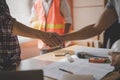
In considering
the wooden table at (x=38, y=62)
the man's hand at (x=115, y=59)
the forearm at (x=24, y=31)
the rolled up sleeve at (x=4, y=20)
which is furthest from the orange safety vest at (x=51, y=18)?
the man's hand at (x=115, y=59)

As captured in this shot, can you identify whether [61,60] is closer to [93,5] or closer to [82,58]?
[82,58]

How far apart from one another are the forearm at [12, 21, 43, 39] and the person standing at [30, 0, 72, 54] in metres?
1.21

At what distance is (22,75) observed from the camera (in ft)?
3.08

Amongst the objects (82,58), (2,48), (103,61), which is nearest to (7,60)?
(2,48)

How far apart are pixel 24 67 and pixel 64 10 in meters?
1.87

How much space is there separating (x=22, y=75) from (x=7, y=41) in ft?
2.50

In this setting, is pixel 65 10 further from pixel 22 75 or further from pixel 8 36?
pixel 22 75

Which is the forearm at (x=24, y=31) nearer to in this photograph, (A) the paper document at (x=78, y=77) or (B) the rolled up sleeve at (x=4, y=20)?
(B) the rolled up sleeve at (x=4, y=20)

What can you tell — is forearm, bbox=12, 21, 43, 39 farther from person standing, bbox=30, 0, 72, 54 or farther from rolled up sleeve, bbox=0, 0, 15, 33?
person standing, bbox=30, 0, 72, 54

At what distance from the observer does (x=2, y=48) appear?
162cm

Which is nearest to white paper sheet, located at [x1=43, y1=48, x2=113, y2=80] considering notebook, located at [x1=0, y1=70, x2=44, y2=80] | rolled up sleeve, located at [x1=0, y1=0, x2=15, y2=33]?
notebook, located at [x1=0, y1=70, x2=44, y2=80]

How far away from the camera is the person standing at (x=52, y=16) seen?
3.18 m

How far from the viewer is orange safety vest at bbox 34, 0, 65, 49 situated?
3.18 metres

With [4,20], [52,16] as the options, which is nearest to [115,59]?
[4,20]
